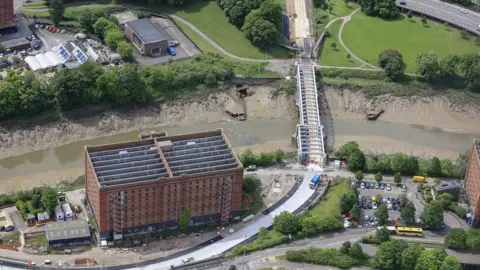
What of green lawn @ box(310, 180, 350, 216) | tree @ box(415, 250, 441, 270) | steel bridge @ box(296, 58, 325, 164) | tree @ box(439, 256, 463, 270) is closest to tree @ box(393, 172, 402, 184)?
green lawn @ box(310, 180, 350, 216)

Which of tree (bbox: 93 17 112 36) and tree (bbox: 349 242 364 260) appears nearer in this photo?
tree (bbox: 349 242 364 260)

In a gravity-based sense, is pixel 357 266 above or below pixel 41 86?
below

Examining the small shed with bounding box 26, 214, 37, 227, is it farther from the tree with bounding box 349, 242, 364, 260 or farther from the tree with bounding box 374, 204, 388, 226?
the tree with bounding box 374, 204, 388, 226

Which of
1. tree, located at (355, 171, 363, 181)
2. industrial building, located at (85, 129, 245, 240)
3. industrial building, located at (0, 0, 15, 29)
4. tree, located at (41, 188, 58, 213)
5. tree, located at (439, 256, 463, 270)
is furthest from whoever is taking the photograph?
industrial building, located at (0, 0, 15, 29)

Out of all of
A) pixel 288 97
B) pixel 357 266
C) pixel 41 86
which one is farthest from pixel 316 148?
pixel 41 86

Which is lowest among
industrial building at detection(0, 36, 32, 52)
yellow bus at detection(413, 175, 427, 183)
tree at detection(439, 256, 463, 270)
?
tree at detection(439, 256, 463, 270)

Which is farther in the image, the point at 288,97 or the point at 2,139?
the point at 288,97

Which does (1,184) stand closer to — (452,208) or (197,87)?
(197,87)

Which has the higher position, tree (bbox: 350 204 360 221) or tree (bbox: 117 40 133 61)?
tree (bbox: 117 40 133 61)
